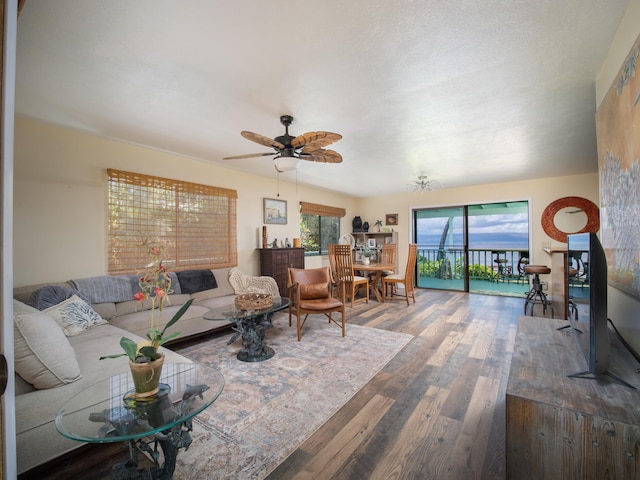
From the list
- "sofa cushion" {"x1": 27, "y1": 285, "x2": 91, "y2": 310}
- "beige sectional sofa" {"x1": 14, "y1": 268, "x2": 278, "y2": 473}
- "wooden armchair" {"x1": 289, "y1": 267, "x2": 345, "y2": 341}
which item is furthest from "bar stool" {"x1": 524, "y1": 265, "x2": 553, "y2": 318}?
"sofa cushion" {"x1": 27, "y1": 285, "x2": 91, "y2": 310}

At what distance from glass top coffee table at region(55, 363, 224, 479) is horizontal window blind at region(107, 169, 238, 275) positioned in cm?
183

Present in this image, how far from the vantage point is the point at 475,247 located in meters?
6.40

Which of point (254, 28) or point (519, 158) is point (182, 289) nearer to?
point (254, 28)

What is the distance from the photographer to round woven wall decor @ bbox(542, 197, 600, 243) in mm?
4789

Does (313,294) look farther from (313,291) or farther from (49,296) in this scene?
(49,296)

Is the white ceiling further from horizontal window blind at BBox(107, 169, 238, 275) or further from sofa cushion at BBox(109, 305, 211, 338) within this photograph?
sofa cushion at BBox(109, 305, 211, 338)

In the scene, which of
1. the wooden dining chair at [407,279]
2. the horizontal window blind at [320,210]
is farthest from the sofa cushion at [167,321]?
the wooden dining chair at [407,279]

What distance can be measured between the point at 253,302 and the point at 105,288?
5.39 feet

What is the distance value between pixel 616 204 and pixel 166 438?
8.42ft

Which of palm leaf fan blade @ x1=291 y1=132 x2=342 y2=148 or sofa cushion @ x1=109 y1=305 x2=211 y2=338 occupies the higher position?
palm leaf fan blade @ x1=291 y1=132 x2=342 y2=148

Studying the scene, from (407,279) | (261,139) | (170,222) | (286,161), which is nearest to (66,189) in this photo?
(170,222)

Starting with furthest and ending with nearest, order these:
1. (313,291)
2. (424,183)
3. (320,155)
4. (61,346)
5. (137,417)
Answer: (424,183)
(313,291)
(320,155)
(61,346)
(137,417)

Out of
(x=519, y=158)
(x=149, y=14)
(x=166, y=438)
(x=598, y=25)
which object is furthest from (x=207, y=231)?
(x=519, y=158)

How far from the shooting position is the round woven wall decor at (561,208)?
4789 millimetres
